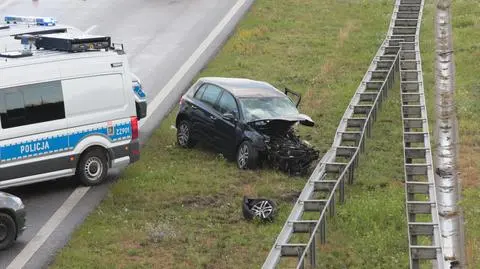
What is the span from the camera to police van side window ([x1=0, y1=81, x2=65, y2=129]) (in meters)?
18.2

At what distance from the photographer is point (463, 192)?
19219 mm

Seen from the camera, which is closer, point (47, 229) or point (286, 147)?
point (47, 229)

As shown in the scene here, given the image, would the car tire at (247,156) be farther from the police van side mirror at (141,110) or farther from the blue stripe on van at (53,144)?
the police van side mirror at (141,110)

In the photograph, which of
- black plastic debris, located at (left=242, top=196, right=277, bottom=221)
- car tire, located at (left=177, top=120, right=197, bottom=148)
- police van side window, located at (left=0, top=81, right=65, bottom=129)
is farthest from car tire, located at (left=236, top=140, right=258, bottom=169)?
police van side window, located at (left=0, top=81, right=65, bottom=129)

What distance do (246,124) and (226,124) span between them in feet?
2.02

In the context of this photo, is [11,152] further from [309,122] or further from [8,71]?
[309,122]

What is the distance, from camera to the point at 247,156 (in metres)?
20.6

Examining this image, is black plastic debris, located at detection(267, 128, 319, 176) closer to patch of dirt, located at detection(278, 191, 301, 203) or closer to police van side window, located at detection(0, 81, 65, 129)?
patch of dirt, located at detection(278, 191, 301, 203)

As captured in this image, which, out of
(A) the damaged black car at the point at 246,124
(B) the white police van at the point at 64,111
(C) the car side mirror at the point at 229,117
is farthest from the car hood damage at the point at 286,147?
(B) the white police van at the point at 64,111

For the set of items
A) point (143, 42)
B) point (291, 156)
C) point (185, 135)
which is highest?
point (143, 42)

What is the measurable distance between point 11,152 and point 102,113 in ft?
6.42

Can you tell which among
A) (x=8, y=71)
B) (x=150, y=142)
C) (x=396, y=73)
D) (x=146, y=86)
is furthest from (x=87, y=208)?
(x=396, y=73)

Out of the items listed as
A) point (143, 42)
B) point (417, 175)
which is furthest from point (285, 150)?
point (143, 42)

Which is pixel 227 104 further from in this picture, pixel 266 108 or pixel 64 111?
pixel 64 111
